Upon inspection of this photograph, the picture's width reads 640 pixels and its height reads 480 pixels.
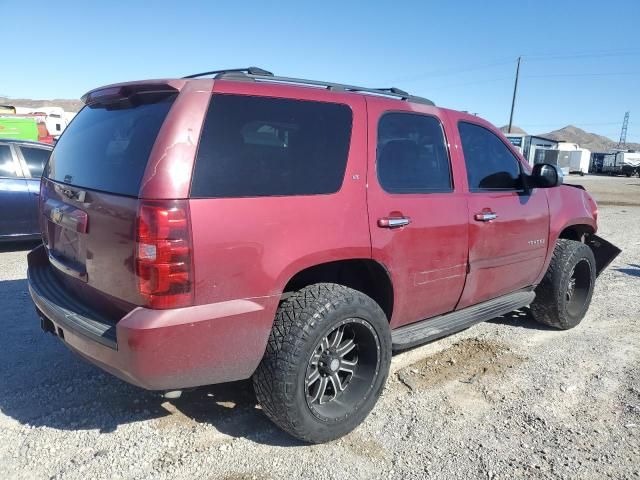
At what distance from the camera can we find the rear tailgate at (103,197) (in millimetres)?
2381

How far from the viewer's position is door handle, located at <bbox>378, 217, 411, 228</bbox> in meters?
2.98

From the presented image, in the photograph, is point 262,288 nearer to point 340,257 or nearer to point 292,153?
point 340,257

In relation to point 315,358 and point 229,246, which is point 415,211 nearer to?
point 315,358

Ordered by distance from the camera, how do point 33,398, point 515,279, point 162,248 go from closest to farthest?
point 162,248 → point 33,398 → point 515,279

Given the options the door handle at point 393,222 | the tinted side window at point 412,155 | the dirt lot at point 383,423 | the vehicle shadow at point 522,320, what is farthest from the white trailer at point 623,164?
the door handle at point 393,222

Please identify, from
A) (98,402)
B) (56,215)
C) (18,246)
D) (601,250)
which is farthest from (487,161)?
(18,246)

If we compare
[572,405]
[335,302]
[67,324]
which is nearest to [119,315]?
[67,324]

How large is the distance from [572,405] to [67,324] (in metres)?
3.13

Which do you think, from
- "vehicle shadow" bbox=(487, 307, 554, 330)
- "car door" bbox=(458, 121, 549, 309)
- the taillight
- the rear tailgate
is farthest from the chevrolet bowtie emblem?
"vehicle shadow" bbox=(487, 307, 554, 330)

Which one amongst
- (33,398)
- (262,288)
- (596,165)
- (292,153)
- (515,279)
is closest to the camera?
(262,288)

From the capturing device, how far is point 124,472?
257 centimetres

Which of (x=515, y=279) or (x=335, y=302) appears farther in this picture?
(x=515, y=279)

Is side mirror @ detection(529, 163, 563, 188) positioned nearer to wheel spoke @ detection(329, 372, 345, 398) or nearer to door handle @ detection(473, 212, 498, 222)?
door handle @ detection(473, 212, 498, 222)

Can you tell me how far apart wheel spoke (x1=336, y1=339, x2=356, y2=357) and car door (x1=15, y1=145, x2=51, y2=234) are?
591 cm
